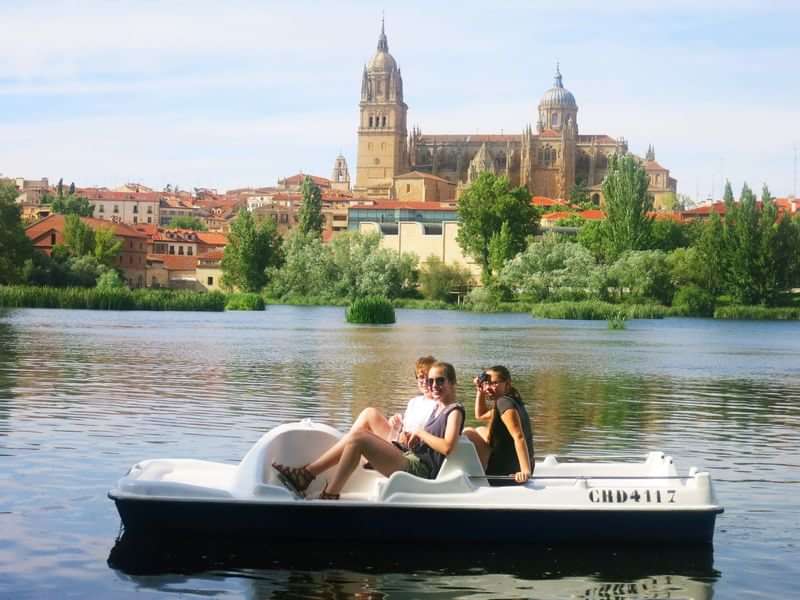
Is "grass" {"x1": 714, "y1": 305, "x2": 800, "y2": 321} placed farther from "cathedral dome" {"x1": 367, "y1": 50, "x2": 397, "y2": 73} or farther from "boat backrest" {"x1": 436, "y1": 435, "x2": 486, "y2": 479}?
"cathedral dome" {"x1": 367, "y1": 50, "x2": 397, "y2": 73}

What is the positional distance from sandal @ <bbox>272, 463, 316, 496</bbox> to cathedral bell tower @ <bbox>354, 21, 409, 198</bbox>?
176783 mm

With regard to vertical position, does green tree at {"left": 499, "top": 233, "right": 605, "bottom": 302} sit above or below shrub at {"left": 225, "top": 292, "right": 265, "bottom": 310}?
above

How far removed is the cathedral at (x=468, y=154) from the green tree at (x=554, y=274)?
281 ft

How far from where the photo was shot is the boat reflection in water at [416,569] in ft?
34.2

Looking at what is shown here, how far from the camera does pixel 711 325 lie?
76250 millimetres

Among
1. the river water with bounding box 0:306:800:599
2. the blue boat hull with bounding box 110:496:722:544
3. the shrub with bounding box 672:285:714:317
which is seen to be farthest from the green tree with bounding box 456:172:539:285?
the blue boat hull with bounding box 110:496:722:544

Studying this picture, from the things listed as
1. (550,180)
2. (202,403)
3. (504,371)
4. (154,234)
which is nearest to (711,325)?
(202,403)

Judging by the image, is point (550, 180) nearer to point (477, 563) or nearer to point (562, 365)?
point (562, 365)

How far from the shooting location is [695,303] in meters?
89.1

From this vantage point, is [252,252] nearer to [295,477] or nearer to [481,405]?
[481,405]

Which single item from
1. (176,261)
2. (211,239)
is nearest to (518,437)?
(176,261)

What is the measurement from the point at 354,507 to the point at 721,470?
6.63 metres

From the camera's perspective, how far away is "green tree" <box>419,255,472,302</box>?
110750 millimetres

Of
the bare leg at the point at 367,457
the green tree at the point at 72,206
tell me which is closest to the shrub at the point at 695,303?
the bare leg at the point at 367,457
